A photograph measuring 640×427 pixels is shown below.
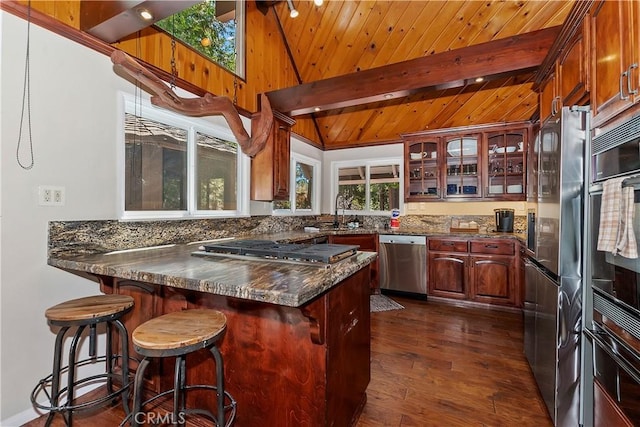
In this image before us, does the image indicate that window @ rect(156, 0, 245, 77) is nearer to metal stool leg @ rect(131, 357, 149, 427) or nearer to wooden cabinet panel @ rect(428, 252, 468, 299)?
metal stool leg @ rect(131, 357, 149, 427)

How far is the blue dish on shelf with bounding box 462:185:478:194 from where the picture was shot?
13.3 feet

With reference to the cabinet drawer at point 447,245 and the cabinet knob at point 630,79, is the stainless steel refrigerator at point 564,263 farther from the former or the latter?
the cabinet drawer at point 447,245

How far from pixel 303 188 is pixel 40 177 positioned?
3.43 m

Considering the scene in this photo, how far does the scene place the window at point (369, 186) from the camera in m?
4.80

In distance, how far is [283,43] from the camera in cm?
427

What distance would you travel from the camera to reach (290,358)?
53.2 inches

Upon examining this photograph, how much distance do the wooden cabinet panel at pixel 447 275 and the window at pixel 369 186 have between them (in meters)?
1.23

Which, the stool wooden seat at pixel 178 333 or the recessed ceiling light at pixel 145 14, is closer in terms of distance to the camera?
the stool wooden seat at pixel 178 333

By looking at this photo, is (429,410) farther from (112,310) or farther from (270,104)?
(270,104)

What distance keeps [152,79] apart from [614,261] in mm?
2922

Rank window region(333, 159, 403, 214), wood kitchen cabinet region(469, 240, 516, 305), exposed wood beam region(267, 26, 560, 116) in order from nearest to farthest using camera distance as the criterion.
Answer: exposed wood beam region(267, 26, 560, 116), wood kitchen cabinet region(469, 240, 516, 305), window region(333, 159, 403, 214)

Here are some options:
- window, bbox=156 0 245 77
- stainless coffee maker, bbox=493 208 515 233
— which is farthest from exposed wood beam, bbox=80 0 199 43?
stainless coffee maker, bbox=493 208 515 233

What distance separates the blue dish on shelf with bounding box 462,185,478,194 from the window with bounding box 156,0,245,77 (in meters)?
3.42

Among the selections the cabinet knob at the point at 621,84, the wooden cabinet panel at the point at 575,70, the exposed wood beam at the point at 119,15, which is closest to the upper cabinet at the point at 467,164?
the wooden cabinet panel at the point at 575,70
